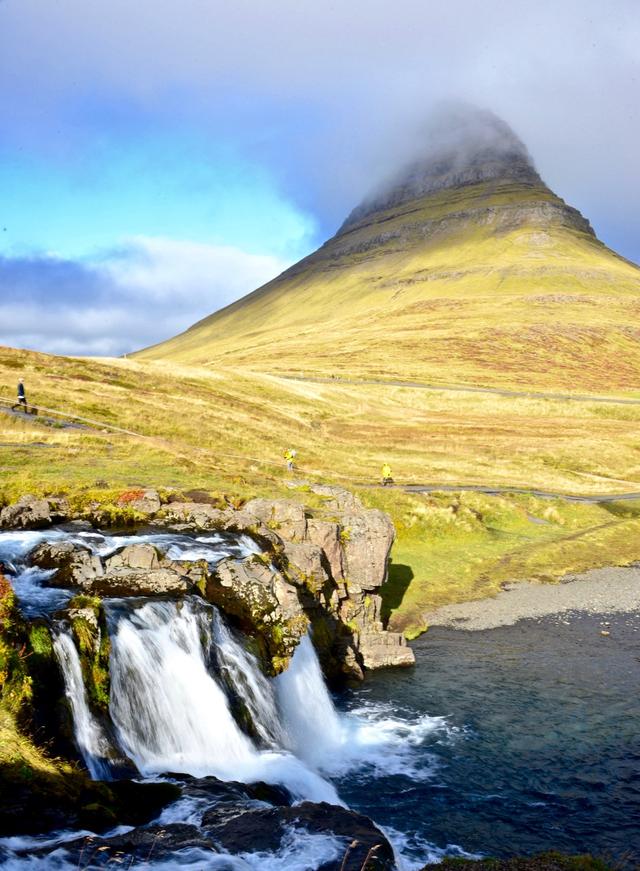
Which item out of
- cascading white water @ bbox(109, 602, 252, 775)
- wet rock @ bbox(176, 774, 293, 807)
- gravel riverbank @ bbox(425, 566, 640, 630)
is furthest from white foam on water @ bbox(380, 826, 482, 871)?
gravel riverbank @ bbox(425, 566, 640, 630)

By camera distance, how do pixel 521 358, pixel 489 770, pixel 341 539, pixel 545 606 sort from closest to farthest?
pixel 489 770 → pixel 341 539 → pixel 545 606 → pixel 521 358

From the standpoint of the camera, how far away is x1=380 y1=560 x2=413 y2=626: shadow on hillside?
41.5 metres

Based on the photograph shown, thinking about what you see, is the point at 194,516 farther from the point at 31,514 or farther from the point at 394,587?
the point at 394,587

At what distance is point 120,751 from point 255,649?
8042mm

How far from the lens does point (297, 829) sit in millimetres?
14352

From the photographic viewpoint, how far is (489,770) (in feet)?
75.3

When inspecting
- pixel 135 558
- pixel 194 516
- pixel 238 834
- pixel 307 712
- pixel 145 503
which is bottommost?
pixel 307 712

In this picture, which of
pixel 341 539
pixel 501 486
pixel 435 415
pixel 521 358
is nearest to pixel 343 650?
pixel 341 539

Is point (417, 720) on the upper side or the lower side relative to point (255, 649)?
lower

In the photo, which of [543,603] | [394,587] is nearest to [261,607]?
[394,587]

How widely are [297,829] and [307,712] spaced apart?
40.4ft

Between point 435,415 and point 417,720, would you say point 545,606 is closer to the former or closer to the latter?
point 417,720

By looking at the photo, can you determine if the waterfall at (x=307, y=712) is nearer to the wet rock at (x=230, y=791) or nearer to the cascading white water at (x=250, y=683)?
the cascading white water at (x=250, y=683)

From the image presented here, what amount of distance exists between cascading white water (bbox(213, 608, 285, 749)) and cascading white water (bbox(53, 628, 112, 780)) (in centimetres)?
605
